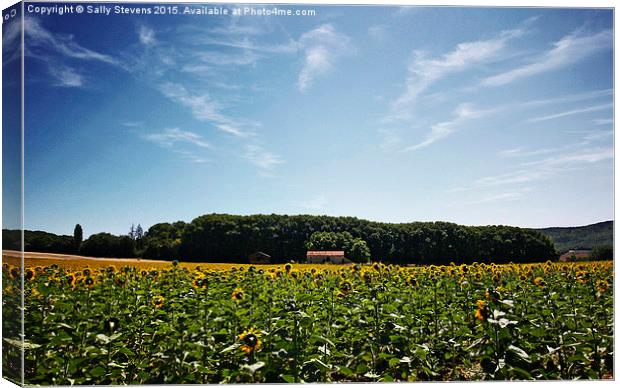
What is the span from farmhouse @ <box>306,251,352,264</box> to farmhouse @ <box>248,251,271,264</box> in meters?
0.50

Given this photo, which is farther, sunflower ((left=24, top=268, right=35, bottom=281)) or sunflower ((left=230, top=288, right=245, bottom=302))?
sunflower ((left=230, top=288, right=245, bottom=302))

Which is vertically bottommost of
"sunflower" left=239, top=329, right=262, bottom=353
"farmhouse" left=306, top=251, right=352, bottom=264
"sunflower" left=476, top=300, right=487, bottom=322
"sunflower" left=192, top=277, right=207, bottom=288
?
"sunflower" left=239, top=329, right=262, bottom=353

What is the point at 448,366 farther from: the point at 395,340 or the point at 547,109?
the point at 547,109

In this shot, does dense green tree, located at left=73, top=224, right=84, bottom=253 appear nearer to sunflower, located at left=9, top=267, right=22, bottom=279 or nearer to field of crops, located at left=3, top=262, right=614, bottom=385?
field of crops, located at left=3, top=262, right=614, bottom=385

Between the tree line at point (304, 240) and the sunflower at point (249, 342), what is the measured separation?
1.02 m

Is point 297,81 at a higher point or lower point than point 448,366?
higher

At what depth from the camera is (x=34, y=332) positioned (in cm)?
756

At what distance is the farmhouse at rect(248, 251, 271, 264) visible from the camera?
821 cm

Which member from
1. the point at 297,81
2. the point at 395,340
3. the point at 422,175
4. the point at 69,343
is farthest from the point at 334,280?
the point at 69,343

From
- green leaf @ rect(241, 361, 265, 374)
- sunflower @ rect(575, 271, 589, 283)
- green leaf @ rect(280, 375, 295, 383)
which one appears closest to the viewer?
green leaf @ rect(241, 361, 265, 374)

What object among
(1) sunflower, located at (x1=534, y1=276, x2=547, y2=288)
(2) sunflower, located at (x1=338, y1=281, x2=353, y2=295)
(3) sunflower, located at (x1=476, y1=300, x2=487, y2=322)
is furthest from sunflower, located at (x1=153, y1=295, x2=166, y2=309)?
(1) sunflower, located at (x1=534, y1=276, x2=547, y2=288)

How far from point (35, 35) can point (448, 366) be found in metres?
6.20

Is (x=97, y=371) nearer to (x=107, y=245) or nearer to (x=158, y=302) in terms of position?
(x=158, y=302)

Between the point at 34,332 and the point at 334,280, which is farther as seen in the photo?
the point at 334,280
